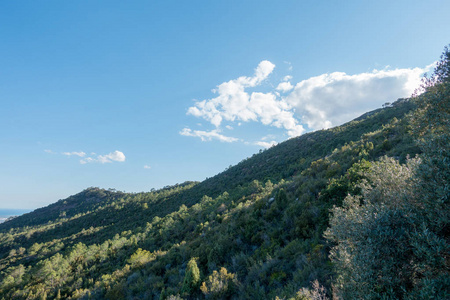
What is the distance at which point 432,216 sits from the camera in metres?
3.88

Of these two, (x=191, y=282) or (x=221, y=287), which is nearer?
A: (x=221, y=287)

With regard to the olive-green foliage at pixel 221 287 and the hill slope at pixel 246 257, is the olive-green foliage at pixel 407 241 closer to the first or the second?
the hill slope at pixel 246 257

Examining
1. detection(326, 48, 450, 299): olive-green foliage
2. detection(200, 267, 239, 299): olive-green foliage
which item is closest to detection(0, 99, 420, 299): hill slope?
detection(200, 267, 239, 299): olive-green foliage

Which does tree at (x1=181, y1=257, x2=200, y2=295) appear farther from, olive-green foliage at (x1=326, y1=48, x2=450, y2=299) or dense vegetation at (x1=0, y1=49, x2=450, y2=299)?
olive-green foliage at (x1=326, y1=48, x2=450, y2=299)

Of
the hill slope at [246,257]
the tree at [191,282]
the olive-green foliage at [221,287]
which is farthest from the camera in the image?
the tree at [191,282]

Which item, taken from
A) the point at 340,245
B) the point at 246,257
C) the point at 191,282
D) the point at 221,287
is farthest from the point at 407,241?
the point at 191,282

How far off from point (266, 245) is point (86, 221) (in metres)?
68.9

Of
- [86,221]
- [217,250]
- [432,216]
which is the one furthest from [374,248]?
[86,221]

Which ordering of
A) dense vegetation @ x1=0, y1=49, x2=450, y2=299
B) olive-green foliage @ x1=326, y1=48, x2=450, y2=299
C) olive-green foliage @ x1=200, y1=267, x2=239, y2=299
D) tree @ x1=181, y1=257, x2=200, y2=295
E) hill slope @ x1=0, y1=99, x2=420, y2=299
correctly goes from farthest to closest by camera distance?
tree @ x1=181, y1=257, x2=200, y2=295 → olive-green foliage @ x1=200, y1=267, x2=239, y2=299 → hill slope @ x1=0, y1=99, x2=420, y2=299 → dense vegetation @ x1=0, y1=49, x2=450, y2=299 → olive-green foliage @ x1=326, y1=48, x2=450, y2=299

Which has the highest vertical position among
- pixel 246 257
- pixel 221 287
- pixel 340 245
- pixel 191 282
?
pixel 340 245

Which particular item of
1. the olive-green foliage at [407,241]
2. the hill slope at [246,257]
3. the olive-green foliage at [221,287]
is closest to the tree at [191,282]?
the hill slope at [246,257]

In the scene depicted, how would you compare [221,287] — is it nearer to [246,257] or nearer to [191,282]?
[191,282]

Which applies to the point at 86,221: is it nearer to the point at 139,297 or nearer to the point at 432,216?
the point at 139,297

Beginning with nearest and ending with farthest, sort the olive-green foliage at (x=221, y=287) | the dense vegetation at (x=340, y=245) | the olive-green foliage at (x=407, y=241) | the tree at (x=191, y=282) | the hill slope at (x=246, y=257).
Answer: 1. the olive-green foliage at (x=407, y=241)
2. the dense vegetation at (x=340, y=245)
3. the hill slope at (x=246, y=257)
4. the olive-green foliage at (x=221, y=287)
5. the tree at (x=191, y=282)
